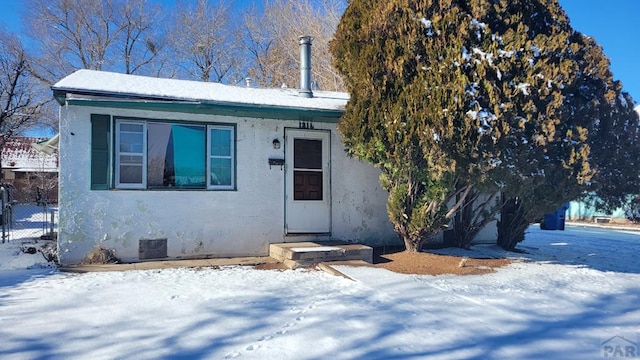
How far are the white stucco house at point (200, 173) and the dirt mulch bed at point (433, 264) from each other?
125 centimetres

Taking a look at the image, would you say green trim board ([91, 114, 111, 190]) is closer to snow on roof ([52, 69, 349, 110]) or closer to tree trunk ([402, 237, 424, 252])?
snow on roof ([52, 69, 349, 110])

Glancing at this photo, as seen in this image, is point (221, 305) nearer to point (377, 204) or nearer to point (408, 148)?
point (408, 148)

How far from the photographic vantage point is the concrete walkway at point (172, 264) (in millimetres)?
7059

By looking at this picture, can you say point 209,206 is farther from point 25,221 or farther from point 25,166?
point 25,166

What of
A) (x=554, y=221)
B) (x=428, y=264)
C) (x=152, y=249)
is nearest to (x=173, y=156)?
(x=152, y=249)

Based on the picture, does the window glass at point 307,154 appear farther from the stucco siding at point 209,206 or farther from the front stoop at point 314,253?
the front stoop at point 314,253

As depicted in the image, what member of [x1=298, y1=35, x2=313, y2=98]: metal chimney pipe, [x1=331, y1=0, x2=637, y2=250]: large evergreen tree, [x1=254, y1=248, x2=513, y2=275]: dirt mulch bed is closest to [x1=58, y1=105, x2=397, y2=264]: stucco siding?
[x1=254, y1=248, x2=513, y2=275]: dirt mulch bed

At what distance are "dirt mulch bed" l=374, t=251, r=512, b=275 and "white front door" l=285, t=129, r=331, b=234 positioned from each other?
4.81ft

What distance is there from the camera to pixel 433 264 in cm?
774

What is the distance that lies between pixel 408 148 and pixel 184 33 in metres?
25.2

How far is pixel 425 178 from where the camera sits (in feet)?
25.1

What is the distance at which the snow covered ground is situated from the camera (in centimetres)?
391

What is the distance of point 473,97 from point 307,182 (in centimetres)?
369

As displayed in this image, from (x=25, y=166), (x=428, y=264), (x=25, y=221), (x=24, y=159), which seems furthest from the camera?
(x=24, y=159)
